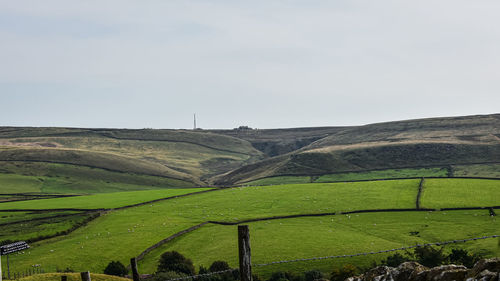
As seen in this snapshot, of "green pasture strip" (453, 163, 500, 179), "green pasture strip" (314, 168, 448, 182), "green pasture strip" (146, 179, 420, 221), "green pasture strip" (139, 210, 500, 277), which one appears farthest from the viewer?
"green pasture strip" (314, 168, 448, 182)

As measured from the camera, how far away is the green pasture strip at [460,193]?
8356 centimetres

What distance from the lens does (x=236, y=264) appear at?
57188mm

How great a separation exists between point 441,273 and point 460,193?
82.2 meters

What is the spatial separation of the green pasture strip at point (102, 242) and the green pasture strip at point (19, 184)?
219 feet

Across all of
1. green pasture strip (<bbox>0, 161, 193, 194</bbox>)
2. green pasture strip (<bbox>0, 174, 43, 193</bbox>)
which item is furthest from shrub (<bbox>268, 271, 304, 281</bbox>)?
green pasture strip (<bbox>0, 161, 193, 194</bbox>)

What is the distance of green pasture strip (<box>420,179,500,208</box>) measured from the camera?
83562mm

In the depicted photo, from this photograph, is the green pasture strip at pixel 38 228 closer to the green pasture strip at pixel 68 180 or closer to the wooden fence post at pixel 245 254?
the wooden fence post at pixel 245 254

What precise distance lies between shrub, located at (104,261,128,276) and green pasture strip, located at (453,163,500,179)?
117m

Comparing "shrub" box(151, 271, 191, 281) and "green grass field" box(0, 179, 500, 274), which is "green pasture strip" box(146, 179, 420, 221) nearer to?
"green grass field" box(0, 179, 500, 274)

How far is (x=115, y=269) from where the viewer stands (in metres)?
55.5

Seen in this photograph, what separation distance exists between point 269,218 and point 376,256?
2842 cm

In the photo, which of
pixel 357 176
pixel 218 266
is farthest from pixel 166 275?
pixel 357 176

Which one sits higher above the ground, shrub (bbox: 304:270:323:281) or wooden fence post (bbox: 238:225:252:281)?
wooden fence post (bbox: 238:225:252:281)

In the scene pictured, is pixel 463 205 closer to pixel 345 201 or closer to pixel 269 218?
pixel 345 201
